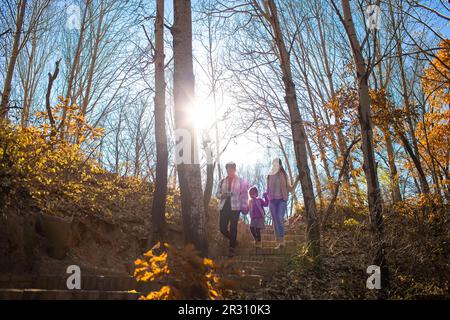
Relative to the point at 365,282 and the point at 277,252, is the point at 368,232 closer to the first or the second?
the point at 365,282

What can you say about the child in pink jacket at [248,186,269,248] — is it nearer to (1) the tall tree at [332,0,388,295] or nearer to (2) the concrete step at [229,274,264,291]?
(1) the tall tree at [332,0,388,295]

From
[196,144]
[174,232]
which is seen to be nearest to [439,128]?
[174,232]

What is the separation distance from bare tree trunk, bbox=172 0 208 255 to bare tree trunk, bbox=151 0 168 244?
116 inches

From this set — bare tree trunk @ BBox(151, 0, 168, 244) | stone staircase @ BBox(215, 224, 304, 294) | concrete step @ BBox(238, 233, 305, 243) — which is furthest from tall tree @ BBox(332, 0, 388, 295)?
bare tree trunk @ BBox(151, 0, 168, 244)

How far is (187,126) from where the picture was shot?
17.2 ft

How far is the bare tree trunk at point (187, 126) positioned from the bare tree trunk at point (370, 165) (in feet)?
8.32

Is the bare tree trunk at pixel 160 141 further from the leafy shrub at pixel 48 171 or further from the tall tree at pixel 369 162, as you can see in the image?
the tall tree at pixel 369 162

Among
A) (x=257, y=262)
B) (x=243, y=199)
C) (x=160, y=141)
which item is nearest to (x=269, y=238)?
(x=243, y=199)

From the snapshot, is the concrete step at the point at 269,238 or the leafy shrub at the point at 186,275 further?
the concrete step at the point at 269,238

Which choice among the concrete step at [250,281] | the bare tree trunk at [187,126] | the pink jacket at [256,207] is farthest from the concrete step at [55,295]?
the pink jacket at [256,207]

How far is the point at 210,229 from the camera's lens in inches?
377

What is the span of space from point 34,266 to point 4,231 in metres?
0.69

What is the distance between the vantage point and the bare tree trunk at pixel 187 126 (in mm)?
4766

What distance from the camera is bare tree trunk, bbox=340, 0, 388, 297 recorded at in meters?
5.25
